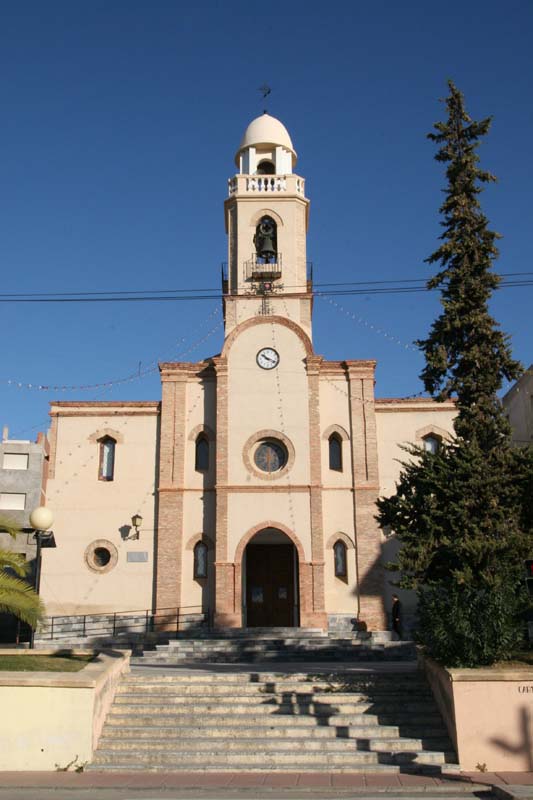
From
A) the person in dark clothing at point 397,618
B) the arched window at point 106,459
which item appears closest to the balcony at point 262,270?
the arched window at point 106,459

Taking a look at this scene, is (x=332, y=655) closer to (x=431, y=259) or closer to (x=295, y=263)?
(x=431, y=259)

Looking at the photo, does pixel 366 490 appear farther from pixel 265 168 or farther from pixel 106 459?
pixel 265 168

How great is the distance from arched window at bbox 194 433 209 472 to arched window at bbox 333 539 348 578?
17.9ft

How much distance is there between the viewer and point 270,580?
27.9m

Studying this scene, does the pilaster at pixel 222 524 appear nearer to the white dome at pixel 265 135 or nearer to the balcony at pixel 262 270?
the balcony at pixel 262 270

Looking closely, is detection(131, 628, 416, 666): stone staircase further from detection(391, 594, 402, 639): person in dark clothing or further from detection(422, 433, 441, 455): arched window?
detection(422, 433, 441, 455): arched window

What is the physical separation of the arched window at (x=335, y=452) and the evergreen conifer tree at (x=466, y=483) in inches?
467

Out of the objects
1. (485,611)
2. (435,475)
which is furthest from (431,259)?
(485,611)

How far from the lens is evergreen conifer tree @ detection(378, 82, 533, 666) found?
1251 cm

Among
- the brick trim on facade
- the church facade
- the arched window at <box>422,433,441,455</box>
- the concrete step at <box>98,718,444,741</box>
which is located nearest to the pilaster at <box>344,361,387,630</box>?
the church facade

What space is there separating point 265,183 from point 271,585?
1572cm

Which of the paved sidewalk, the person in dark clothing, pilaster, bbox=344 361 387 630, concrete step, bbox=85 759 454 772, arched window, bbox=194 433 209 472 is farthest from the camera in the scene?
arched window, bbox=194 433 209 472

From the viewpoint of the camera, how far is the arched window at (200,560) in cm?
2648

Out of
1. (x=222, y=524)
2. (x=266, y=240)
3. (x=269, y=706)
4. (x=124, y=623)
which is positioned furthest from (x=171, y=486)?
(x=269, y=706)
